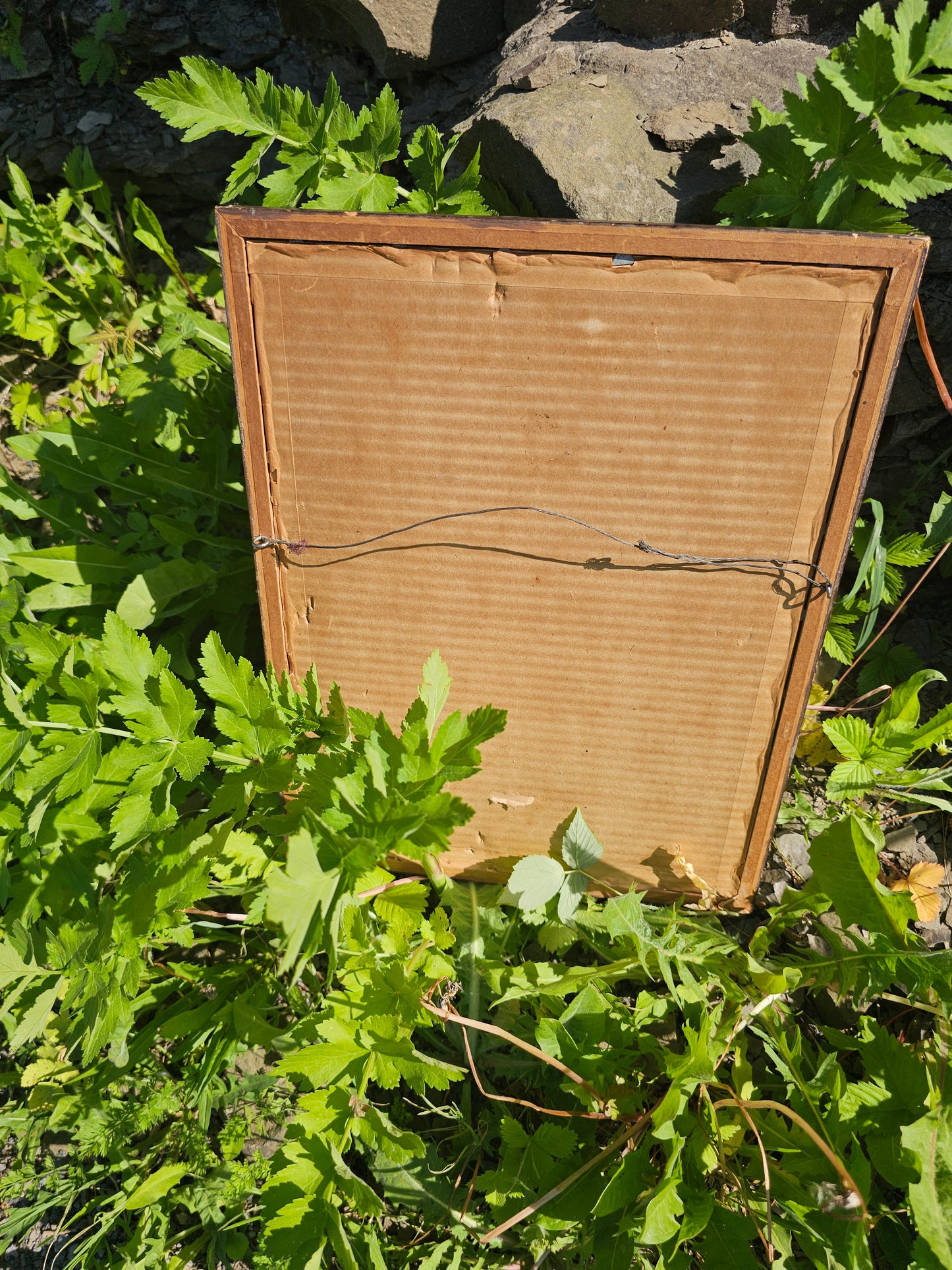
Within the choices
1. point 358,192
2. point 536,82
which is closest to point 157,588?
point 358,192

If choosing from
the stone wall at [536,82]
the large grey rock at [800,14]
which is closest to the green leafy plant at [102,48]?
the stone wall at [536,82]

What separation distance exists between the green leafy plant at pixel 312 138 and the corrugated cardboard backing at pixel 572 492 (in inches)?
7.3

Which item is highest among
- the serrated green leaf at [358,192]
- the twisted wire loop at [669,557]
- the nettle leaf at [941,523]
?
the serrated green leaf at [358,192]

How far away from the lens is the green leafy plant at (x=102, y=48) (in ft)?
7.84

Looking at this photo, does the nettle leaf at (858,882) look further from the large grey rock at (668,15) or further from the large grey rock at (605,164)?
the large grey rock at (668,15)

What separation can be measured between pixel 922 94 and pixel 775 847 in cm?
158

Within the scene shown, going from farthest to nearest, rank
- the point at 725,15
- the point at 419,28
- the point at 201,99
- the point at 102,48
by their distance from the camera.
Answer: the point at 102,48 → the point at 419,28 → the point at 725,15 → the point at 201,99

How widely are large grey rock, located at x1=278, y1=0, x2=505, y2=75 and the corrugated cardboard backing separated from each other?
107 cm

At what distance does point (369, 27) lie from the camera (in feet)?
6.75

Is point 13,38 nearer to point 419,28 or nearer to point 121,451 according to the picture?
point 419,28

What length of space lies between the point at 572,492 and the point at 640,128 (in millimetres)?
842

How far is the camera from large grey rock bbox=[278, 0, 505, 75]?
2.02 m

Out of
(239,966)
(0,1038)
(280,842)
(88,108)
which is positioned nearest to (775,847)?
(280,842)

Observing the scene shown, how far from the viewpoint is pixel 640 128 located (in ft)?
5.50
